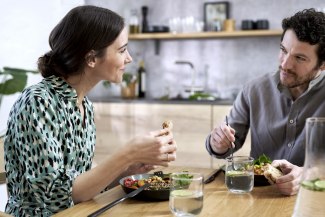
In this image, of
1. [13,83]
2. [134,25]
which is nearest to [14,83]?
[13,83]

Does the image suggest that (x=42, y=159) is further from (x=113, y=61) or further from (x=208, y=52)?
(x=208, y=52)

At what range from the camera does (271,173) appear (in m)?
1.68

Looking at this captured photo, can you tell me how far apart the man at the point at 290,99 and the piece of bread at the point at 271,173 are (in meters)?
0.32

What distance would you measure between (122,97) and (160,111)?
0.61 meters

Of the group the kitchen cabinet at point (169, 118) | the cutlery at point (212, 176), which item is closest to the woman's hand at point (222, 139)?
the cutlery at point (212, 176)

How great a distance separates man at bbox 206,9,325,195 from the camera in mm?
2131

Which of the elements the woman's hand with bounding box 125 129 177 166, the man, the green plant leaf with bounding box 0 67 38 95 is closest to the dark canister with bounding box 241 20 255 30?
the green plant leaf with bounding box 0 67 38 95

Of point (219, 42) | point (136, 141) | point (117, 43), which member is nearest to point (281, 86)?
point (117, 43)

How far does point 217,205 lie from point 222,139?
21.3 inches

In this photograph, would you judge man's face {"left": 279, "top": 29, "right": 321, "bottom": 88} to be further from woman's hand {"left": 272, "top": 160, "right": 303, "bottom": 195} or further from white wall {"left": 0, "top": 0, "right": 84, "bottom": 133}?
white wall {"left": 0, "top": 0, "right": 84, "bottom": 133}

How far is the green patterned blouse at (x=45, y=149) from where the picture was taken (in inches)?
62.4

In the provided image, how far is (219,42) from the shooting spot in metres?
4.78

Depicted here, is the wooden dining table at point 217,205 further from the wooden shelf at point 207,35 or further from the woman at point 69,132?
the wooden shelf at point 207,35

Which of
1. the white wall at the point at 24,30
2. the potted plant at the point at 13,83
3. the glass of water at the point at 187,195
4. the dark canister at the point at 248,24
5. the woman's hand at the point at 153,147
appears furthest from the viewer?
the dark canister at the point at 248,24
